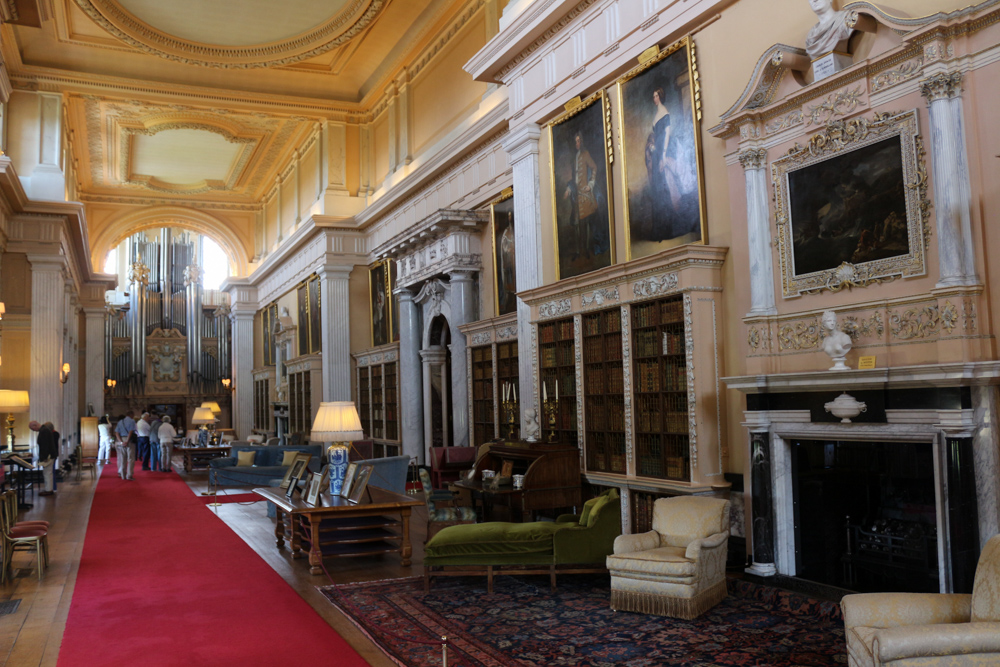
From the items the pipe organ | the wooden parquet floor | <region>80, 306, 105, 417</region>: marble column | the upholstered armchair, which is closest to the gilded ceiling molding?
<region>80, 306, 105, 417</region>: marble column

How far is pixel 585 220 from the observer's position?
A: 370 inches

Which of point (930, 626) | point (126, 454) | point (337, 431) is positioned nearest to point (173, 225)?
point (126, 454)

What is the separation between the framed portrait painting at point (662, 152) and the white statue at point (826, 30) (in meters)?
1.56

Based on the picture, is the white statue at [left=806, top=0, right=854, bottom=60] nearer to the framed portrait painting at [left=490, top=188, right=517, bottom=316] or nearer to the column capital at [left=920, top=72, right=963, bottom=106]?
the column capital at [left=920, top=72, right=963, bottom=106]

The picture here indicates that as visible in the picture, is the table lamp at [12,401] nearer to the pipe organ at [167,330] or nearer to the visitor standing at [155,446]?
the visitor standing at [155,446]

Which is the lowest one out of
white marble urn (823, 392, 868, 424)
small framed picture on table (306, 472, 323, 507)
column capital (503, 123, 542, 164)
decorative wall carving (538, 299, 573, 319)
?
small framed picture on table (306, 472, 323, 507)

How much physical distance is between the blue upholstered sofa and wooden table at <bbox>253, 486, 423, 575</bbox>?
5580 mm

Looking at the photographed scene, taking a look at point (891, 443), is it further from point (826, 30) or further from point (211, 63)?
point (211, 63)

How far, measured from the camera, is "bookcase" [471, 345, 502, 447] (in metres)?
13.1

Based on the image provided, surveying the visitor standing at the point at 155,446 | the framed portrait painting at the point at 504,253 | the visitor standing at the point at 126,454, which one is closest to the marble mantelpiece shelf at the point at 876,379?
the framed portrait painting at the point at 504,253

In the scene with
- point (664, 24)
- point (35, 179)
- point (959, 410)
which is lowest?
point (959, 410)

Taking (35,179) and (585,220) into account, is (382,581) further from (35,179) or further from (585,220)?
(35,179)

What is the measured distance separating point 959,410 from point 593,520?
2.93 meters

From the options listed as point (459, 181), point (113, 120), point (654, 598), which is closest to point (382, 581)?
point (654, 598)
